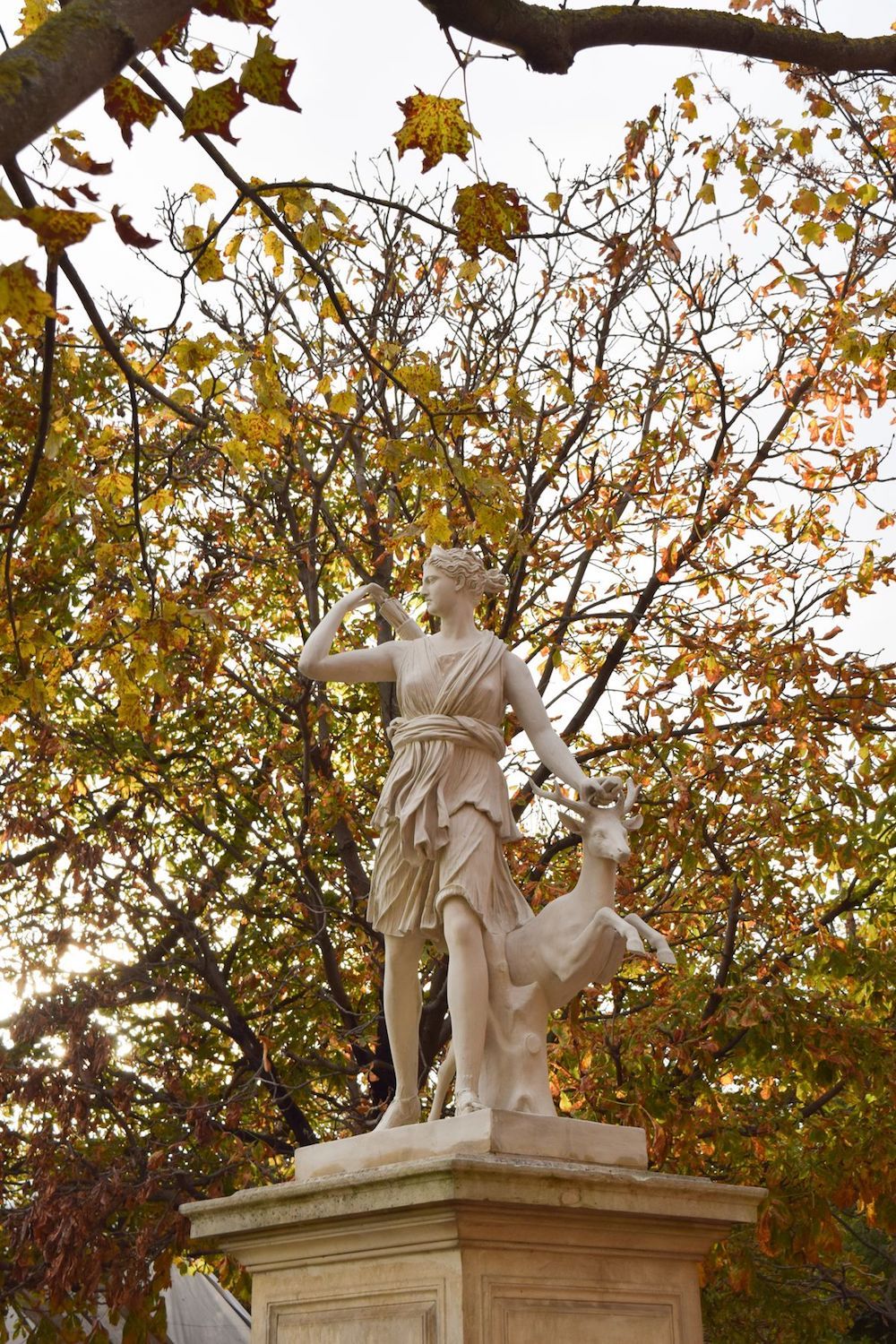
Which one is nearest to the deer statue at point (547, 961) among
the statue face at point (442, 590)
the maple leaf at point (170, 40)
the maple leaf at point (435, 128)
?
the statue face at point (442, 590)

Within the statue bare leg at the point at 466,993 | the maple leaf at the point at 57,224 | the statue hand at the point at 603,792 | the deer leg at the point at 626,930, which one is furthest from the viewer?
the statue hand at the point at 603,792

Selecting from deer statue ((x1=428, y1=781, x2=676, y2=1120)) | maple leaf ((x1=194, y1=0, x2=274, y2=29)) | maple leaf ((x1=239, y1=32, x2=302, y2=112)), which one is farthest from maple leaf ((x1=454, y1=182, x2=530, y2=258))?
deer statue ((x1=428, y1=781, x2=676, y2=1120))

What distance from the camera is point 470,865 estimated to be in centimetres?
556

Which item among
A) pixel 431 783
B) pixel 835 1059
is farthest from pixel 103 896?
pixel 431 783

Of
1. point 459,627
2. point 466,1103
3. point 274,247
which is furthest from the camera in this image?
point 274,247

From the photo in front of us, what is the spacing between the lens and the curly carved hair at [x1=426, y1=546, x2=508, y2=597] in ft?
19.8

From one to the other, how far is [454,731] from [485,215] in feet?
6.67

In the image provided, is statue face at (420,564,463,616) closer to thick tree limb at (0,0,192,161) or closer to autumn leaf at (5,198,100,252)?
autumn leaf at (5,198,100,252)

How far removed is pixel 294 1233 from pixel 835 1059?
4.92 meters

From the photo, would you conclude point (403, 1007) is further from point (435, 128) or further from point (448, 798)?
point (435, 128)

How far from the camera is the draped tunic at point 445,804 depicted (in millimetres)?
5609

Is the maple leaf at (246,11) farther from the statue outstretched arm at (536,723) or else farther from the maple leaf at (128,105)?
the statue outstretched arm at (536,723)

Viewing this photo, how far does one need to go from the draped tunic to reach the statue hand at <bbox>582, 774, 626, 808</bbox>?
33cm

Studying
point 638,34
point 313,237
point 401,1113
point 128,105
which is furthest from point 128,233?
point 401,1113
